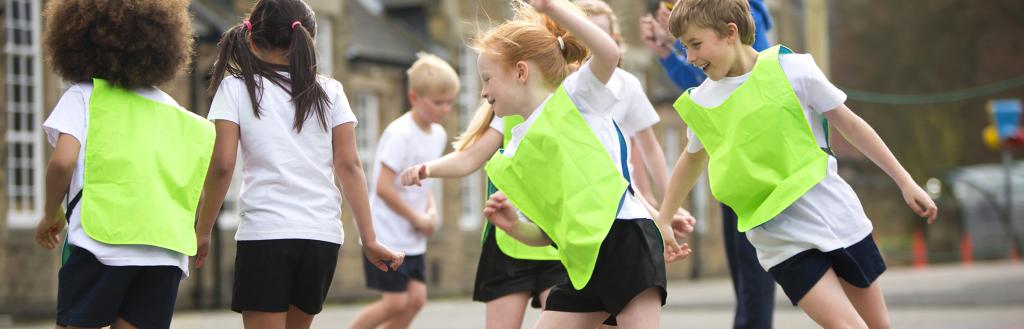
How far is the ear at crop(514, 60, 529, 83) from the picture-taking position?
16.9ft

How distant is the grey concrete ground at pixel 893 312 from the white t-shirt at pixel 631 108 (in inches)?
241

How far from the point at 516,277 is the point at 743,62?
1639 millimetres

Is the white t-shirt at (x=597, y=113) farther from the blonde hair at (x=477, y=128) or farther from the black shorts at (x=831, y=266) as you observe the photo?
the blonde hair at (x=477, y=128)

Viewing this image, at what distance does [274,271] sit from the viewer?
5.23 meters

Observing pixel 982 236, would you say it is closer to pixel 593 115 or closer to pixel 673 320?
pixel 673 320

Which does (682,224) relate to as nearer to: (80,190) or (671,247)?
(671,247)

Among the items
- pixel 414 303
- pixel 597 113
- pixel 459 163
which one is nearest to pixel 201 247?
pixel 459 163

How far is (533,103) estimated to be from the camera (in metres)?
5.17

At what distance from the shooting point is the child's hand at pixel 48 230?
504 centimetres

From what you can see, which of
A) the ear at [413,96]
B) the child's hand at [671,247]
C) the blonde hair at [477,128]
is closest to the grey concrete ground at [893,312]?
the ear at [413,96]

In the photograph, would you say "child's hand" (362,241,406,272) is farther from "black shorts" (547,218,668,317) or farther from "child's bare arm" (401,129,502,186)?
"black shorts" (547,218,668,317)

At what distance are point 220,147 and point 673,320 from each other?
9983 millimetres

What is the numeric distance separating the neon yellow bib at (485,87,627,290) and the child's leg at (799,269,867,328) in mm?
814

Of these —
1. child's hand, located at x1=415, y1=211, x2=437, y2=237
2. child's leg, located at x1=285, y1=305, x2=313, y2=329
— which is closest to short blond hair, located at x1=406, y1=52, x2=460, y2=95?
child's hand, located at x1=415, y1=211, x2=437, y2=237
